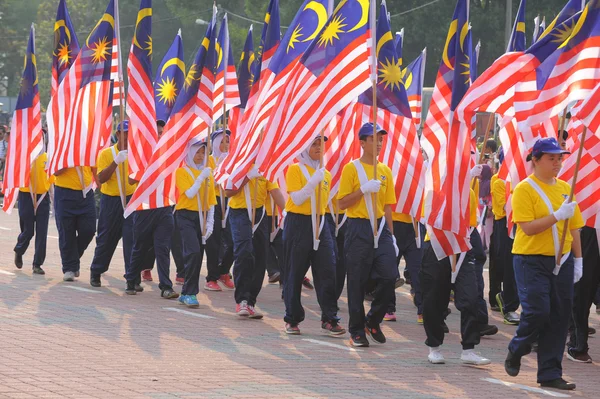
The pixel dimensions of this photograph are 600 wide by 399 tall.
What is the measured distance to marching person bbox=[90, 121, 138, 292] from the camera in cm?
1458

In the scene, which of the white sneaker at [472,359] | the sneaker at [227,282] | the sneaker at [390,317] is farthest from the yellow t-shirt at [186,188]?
the white sneaker at [472,359]

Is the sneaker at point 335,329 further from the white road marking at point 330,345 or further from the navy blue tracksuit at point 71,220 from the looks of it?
the navy blue tracksuit at point 71,220

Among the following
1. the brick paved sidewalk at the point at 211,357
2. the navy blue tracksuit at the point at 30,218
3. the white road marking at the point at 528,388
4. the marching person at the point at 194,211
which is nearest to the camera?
the brick paved sidewalk at the point at 211,357

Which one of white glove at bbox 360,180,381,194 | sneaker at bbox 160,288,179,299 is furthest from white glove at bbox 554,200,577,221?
sneaker at bbox 160,288,179,299

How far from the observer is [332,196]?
12.2m

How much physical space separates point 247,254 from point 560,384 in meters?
4.30

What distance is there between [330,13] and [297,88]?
41.5 inches

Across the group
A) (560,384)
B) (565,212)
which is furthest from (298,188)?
(560,384)

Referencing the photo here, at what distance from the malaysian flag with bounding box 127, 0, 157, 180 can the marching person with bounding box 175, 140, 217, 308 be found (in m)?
0.80

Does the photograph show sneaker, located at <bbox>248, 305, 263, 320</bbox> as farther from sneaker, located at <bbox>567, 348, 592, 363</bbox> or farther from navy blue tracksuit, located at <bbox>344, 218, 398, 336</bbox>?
sneaker, located at <bbox>567, 348, 592, 363</bbox>

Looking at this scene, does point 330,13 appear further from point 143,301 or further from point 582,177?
point 143,301

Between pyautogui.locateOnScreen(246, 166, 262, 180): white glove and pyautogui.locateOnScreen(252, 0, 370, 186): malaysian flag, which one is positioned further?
pyautogui.locateOnScreen(246, 166, 262, 180): white glove

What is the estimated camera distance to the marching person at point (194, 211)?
13141 millimetres

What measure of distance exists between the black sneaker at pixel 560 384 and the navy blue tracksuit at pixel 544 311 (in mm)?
31
